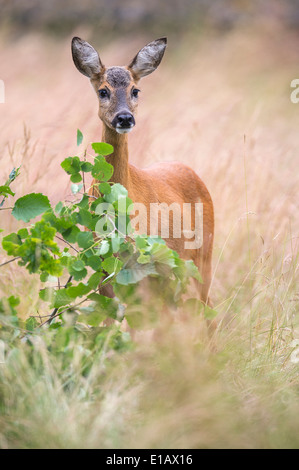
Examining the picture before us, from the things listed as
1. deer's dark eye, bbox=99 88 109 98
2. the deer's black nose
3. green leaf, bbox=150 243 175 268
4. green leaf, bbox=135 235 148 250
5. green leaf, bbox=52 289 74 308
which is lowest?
green leaf, bbox=52 289 74 308

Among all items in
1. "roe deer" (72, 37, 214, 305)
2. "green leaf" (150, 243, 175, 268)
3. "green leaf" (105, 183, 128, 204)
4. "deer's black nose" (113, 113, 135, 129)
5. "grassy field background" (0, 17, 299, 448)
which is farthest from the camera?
"roe deer" (72, 37, 214, 305)

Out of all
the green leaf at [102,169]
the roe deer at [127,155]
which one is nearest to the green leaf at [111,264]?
the green leaf at [102,169]

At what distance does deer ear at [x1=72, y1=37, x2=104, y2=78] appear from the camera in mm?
4543

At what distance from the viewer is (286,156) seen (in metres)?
6.76

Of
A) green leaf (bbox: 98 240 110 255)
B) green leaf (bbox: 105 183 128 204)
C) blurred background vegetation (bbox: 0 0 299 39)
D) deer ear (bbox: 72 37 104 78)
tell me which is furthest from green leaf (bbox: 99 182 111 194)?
blurred background vegetation (bbox: 0 0 299 39)

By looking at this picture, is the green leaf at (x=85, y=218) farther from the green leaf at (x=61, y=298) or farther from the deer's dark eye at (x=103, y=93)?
the deer's dark eye at (x=103, y=93)

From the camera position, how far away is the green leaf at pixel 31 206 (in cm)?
317

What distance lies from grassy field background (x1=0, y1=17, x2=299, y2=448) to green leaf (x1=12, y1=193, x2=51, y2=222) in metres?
0.64

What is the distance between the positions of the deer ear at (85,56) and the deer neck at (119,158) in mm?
Result: 457

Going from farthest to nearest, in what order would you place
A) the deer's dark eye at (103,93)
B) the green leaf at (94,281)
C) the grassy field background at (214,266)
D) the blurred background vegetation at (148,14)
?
the blurred background vegetation at (148,14) → the deer's dark eye at (103,93) → the green leaf at (94,281) → the grassy field background at (214,266)

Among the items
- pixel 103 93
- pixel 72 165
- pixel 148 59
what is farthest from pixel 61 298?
pixel 148 59

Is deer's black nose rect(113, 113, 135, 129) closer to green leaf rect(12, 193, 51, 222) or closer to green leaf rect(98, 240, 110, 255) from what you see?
green leaf rect(12, 193, 51, 222)
